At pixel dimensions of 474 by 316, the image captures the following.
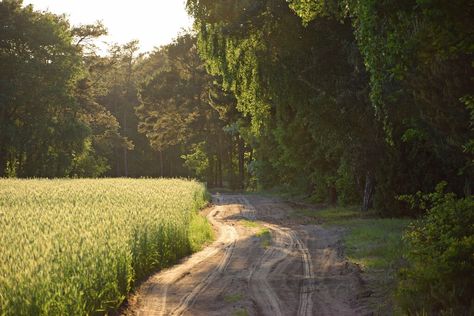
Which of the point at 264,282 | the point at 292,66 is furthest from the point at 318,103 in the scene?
the point at 264,282

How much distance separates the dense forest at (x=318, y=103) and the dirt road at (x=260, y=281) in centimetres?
161

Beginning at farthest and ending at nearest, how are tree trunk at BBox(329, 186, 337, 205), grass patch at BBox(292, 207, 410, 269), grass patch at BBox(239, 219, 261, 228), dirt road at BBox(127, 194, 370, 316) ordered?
tree trunk at BBox(329, 186, 337, 205) < grass patch at BBox(239, 219, 261, 228) < grass patch at BBox(292, 207, 410, 269) < dirt road at BBox(127, 194, 370, 316)

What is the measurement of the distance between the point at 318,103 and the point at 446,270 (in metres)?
17.6

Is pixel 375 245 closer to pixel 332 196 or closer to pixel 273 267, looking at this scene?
pixel 273 267

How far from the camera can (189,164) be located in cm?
8650

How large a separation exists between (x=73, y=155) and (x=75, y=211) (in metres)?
51.2

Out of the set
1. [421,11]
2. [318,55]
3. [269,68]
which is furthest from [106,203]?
[421,11]

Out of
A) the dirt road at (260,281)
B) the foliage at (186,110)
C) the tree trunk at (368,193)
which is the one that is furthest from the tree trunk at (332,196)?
the foliage at (186,110)

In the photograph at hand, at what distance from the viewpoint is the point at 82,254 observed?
416 inches

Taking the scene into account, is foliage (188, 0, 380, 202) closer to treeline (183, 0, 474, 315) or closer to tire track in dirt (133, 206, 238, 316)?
→ treeline (183, 0, 474, 315)

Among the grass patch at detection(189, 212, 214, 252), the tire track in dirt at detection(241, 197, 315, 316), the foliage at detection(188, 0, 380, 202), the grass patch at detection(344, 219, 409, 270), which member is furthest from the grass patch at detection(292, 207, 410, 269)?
the grass patch at detection(189, 212, 214, 252)

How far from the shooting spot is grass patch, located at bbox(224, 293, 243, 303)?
11.8 m

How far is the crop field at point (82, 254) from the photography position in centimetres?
847

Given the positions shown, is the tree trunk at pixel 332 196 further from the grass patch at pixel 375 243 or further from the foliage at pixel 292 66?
the grass patch at pixel 375 243
